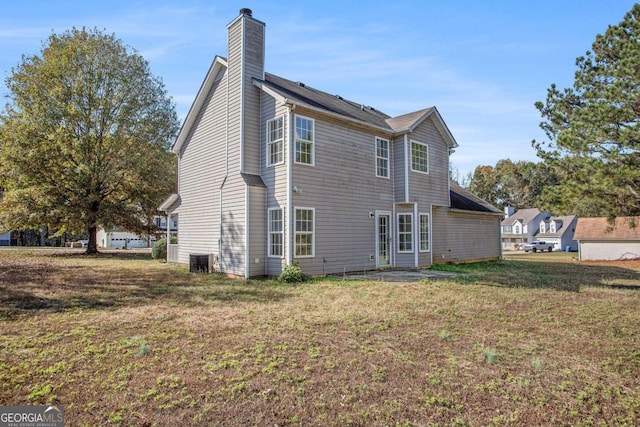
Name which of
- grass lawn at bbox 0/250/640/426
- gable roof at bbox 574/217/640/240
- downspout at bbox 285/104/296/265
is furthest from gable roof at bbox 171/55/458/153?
gable roof at bbox 574/217/640/240

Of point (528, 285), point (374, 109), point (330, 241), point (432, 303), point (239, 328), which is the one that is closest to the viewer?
point (239, 328)

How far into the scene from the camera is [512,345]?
5293mm

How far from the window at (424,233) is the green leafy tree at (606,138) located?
182 inches

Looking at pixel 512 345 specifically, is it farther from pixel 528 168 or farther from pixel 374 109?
pixel 374 109

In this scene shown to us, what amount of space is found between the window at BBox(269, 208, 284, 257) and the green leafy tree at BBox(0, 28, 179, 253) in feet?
44.7

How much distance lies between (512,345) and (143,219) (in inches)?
942

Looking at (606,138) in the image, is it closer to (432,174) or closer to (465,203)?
(432,174)

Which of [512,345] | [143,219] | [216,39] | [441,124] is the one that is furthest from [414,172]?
[143,219]

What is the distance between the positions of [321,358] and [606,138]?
40.1 feet

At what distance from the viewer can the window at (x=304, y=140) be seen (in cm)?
1211

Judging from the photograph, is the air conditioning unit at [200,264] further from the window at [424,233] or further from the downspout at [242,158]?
the window at [424,233]

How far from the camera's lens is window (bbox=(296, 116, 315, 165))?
12109mm

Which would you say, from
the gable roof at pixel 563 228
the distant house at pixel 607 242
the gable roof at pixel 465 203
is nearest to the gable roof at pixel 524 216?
the gable roof at pixel 563 228

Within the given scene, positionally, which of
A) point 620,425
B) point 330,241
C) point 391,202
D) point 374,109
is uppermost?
point 374,109
